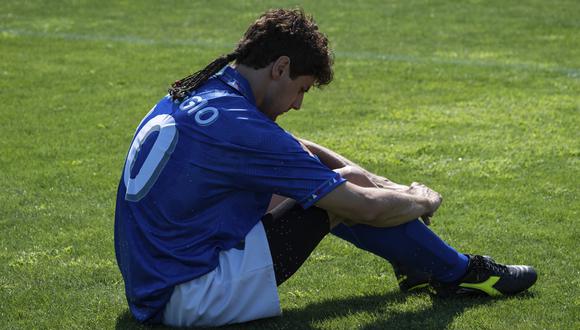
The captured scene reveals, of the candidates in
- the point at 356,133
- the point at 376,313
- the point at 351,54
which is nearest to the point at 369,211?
the point at 376,313

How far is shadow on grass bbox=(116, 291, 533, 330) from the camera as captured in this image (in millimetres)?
4367

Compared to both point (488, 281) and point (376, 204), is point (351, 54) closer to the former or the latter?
point (488, 281)

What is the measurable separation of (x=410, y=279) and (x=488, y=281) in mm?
368

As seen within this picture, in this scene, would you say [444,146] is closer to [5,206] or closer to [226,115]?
[5,206]

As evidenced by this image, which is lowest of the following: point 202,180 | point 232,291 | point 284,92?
point 232,291

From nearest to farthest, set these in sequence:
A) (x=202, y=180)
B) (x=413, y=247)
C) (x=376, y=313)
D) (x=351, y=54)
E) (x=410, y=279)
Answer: (x=202, y=180), (x=413, y=247), (x=376, y=313), (x=410, y=279), (x=351, y=54)

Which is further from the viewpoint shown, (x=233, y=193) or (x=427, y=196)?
(x=427, y=196)

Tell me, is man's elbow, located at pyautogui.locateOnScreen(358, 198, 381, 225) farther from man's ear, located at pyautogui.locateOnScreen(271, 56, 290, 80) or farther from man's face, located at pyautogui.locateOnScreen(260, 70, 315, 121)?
→ man's ear, located at pyautogui.locateOnScreen(271, 56, 290, 80)

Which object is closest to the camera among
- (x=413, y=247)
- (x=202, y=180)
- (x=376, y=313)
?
(x=202, y=180)

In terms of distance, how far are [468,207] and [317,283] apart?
1.68m

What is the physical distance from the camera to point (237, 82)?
161 inches

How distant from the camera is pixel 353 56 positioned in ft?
38.8

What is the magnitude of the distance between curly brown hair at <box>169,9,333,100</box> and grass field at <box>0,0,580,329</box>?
3.75ft

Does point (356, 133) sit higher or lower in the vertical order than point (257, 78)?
lower
